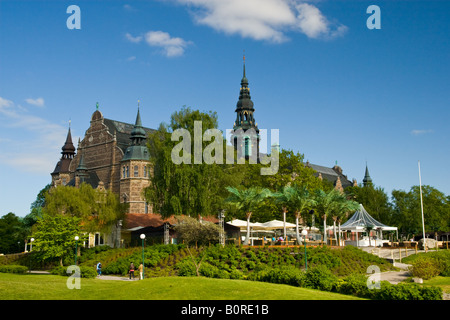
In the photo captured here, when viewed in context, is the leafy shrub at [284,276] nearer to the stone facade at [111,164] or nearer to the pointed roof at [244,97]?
the stone facade at [111,164]

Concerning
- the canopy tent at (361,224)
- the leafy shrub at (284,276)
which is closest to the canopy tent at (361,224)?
the canopy tent at (361,224)

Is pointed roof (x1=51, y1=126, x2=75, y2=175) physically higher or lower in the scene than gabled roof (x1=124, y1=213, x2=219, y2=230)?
higher

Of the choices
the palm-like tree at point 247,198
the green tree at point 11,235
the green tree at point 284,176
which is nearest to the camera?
the palm-like tree at point 247,198

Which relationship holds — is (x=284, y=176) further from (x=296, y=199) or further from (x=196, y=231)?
(x=196, y=231)

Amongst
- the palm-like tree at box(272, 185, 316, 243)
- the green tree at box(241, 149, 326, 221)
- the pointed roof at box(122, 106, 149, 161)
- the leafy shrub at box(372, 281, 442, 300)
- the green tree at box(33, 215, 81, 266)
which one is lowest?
the leafy shrub at box(372, 281, 442, 300)

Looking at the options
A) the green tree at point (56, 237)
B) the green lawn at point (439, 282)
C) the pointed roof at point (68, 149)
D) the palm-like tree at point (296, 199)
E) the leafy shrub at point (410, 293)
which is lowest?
the green lawn at point (439, 282)

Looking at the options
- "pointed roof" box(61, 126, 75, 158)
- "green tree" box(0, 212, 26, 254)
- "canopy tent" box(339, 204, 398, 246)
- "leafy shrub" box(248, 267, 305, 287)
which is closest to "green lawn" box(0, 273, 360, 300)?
"leafy shrub" box(248, 267, 305, 287)

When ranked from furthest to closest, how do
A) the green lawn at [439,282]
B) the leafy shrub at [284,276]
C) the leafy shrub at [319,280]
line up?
the green lawn at [439,282], the leafy shrub at [284,276], the leafy shrub at [319,280]

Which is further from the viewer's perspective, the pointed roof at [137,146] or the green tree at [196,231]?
the pointed roof at [137,146]

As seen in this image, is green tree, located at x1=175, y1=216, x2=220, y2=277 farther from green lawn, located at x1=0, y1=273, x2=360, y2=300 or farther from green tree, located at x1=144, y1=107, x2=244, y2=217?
green lawn, located at x1=0, y1=273, x2=360, y2=300

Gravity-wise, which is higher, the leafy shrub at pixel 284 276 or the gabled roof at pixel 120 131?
the gabled roof at pixel 120 131

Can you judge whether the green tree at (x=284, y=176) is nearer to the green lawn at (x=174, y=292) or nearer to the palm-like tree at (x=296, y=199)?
the palm-like tree at (x=296, y=199)

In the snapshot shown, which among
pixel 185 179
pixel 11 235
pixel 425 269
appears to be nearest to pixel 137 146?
pixel 11 235

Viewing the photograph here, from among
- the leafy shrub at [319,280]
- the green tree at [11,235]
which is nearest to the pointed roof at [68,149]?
the green tree at [11,235]
